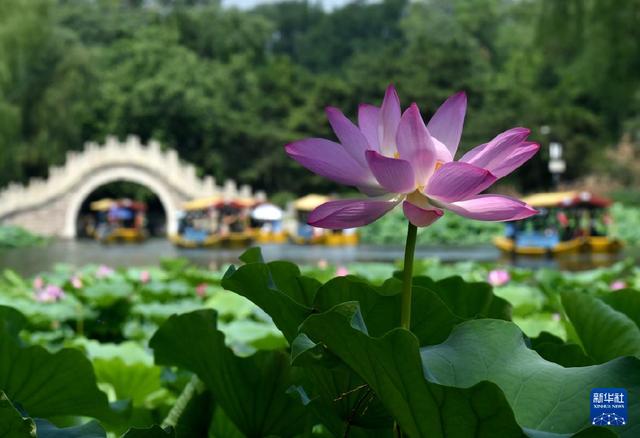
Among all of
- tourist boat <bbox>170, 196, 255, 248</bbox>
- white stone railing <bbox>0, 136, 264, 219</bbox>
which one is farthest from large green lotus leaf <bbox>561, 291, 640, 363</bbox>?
white stone railing <bbox>0, 136, 264, 219</bbox>

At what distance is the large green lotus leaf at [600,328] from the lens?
1220mm

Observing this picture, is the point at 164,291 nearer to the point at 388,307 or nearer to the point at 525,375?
the point at 388,307

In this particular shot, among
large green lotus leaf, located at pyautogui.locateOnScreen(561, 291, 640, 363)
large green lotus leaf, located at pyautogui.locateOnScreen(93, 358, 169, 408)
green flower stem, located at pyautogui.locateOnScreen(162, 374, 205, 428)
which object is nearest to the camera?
large green lotus leaf, located at pyautogui.locateOnScreen(561, 291, 640, 363)

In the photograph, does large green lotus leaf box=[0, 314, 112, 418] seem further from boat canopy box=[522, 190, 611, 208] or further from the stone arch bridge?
the stone arch bridge

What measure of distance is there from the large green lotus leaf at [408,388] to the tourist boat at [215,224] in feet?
80.5

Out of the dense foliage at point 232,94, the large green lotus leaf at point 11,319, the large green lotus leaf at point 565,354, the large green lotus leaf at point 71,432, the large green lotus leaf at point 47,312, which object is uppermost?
the dense foliage at point 232,94

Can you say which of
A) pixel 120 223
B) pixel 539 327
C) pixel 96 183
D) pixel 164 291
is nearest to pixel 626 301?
pixel 539 327

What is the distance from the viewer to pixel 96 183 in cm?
3728

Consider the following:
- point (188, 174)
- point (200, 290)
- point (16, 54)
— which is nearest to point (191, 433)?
point (200, 290)

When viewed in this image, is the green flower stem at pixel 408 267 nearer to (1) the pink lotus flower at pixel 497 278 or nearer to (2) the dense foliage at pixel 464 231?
(1) the pink lotus flower at pixel 497 278

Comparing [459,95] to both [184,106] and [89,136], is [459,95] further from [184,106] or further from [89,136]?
[89,136]

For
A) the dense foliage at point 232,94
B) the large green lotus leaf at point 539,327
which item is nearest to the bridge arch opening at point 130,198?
the dense foliage at point 232,94

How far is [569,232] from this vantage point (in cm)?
1875

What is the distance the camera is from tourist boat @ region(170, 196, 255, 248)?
2552cm
